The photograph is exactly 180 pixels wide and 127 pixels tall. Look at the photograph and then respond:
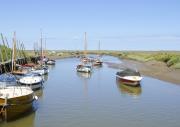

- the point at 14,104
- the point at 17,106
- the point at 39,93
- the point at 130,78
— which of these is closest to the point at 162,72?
the point at 130,78

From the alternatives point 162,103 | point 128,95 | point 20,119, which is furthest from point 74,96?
point 20,119

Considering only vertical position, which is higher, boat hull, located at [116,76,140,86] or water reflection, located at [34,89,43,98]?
boat hull, located at [116,76,140,86]

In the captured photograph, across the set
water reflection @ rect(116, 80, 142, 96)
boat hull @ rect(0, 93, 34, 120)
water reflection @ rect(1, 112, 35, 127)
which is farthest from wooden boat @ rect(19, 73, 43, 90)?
water reflection @ rect(1, 112, 35, 127)

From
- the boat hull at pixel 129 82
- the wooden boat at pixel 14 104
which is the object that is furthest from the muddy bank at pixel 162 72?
the wooden boat at pixel 14 104

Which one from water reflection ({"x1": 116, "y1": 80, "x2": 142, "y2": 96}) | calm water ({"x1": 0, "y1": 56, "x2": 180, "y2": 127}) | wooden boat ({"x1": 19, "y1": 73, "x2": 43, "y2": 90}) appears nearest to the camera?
calm water ({"x1": 0, "y1": 56, "x2": 180, "y2": 127})

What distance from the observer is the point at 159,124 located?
24.8m

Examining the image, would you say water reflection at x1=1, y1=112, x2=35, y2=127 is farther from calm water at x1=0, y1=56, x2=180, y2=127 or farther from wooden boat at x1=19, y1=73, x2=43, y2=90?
wooden boat at x1=19, y1=73, x2=43, y2=90

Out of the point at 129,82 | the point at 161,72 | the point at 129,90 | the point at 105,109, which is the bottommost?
the point at 129,90

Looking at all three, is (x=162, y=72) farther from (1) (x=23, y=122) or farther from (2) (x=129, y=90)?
(1) (x=23, y=122)

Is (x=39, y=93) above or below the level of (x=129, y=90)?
above

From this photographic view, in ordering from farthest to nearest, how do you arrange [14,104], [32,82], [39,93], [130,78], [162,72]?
[162,72], [130,78], [32,82], [39,93], [14,104]

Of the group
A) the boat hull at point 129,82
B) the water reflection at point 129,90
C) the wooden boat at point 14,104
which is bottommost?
the water reflection at point 129,90

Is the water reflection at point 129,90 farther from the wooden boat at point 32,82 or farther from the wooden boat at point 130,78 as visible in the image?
the wooden boat at point 32,82

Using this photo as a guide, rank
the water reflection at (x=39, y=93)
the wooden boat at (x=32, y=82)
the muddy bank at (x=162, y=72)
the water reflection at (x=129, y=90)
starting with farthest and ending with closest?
the muddy bank at (x=162, y=72)
the water reflection at (x=129, y=90)
the wooden boat at (x=32, y=82)
the water reflection at (x=39, y=93)
